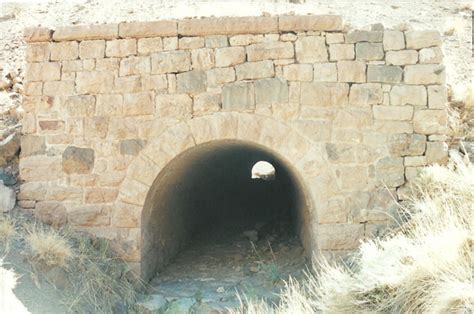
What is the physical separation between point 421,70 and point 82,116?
4186mm

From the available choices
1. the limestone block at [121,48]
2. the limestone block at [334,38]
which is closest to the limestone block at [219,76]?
the limestone block at [121,48]

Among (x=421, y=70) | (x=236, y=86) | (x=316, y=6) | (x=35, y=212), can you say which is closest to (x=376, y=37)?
(x=421, y=70)

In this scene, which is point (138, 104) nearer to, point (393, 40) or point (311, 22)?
point (311, 22)

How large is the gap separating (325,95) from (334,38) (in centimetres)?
70

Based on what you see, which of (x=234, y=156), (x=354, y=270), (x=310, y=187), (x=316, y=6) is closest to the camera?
(x=354, y=270)

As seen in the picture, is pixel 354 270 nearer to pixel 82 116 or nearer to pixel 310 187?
pixel 310 187

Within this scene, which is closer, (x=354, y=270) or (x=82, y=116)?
(x=354, y=270)

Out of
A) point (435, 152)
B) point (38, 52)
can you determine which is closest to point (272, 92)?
point (435, 152)

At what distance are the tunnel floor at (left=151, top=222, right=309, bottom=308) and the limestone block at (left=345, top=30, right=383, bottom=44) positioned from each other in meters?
2.98

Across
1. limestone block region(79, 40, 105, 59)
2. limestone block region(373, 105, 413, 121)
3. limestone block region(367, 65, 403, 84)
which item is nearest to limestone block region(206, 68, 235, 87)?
limestone block region(79, 40, 105, 59)

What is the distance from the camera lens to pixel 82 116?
595 cm

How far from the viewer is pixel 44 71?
6039 millimetres

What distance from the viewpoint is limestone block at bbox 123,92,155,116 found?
5824mm

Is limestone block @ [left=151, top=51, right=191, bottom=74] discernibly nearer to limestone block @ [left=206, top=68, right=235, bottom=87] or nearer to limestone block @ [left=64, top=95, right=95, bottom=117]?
limestone block @ [left=206, top=68, right=235, bottom=87]
